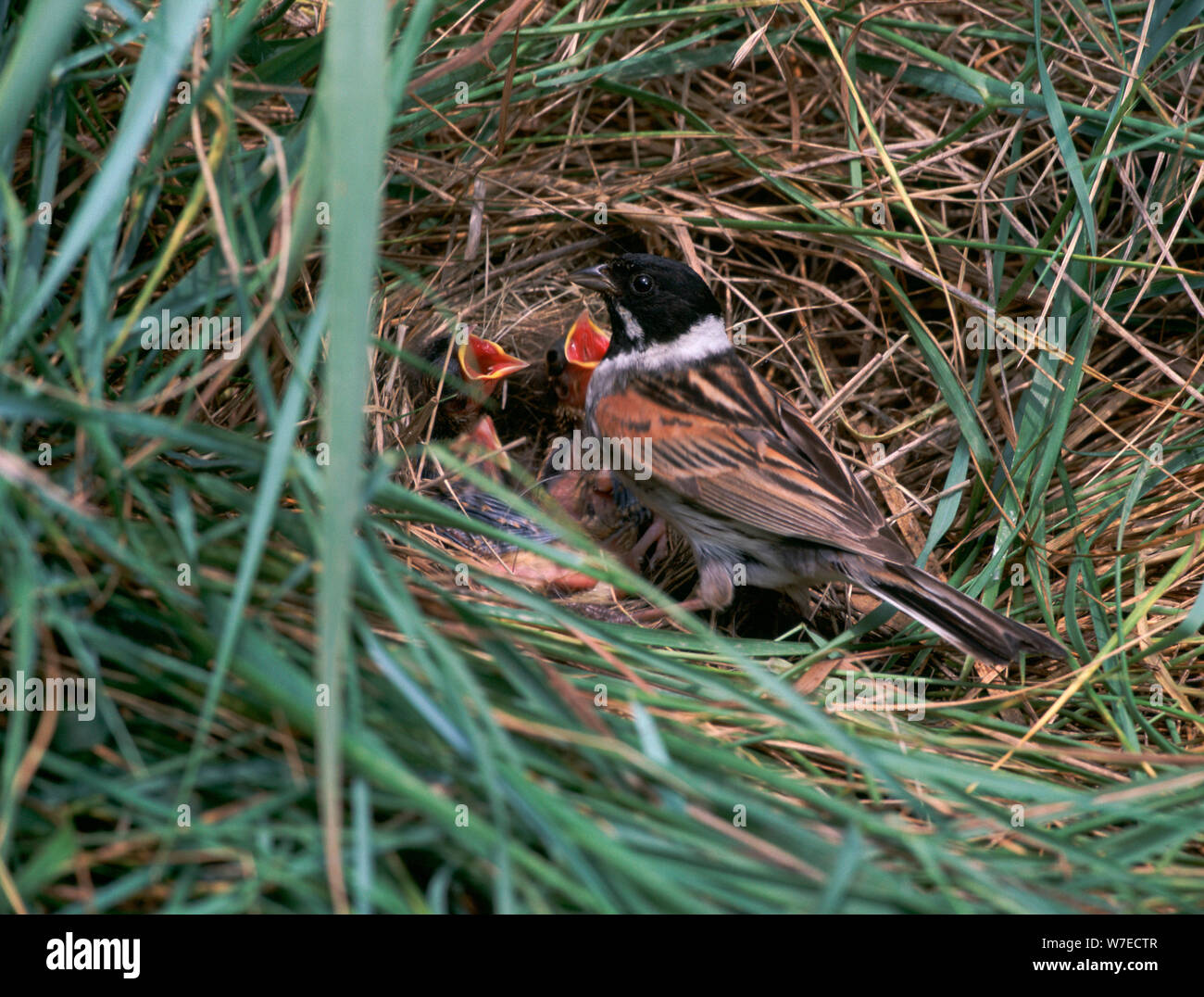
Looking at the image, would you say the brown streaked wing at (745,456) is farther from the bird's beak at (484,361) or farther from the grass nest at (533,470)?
the bird's beak at (484,361)

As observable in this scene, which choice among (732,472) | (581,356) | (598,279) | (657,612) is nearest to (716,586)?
(657,612)

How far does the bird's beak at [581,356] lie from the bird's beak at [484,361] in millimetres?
269

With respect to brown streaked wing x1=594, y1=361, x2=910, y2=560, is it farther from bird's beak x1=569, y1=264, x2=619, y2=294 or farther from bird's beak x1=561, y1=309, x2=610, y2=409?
bird's beak x1=561, y1=309, x2=610, y2=409

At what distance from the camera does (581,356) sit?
534 cm

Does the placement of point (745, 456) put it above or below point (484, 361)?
below

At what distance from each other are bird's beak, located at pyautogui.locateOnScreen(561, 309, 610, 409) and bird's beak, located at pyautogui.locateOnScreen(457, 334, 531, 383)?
0.27m

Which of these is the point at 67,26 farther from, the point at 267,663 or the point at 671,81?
the point at 671,81

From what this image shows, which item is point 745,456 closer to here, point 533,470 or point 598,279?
point 598,279

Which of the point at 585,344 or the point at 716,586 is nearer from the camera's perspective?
the point at 716,586

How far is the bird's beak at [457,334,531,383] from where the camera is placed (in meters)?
4.88

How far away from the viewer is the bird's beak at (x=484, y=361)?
4883 millimetres

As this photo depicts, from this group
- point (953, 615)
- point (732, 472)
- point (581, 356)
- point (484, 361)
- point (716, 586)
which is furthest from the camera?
point (581, 356)

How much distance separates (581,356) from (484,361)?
21.7 inches

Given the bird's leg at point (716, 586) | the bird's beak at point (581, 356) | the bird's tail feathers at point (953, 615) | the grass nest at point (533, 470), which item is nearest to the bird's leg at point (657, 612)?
the bird's leg at point (716, 586)
